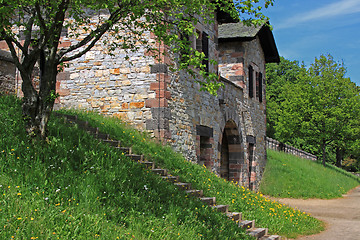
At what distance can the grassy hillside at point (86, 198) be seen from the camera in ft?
16.5

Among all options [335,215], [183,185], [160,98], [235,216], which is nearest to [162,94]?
[160,98]

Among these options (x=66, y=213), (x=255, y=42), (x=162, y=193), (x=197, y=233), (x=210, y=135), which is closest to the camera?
(x=66, y=213)

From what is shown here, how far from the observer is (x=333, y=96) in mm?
26719

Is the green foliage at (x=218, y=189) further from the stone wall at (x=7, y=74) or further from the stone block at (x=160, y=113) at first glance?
the stone wall at (x=7, y=74)

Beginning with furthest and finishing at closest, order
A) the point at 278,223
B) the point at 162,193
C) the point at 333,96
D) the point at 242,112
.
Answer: the point at 333,96 → the point at 242,112 → the point at 278,223 → the point at 162,193

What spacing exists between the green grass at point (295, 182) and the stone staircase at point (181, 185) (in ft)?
33.2

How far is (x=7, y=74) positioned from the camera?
492 inches

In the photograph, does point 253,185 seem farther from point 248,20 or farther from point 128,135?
point 248,20

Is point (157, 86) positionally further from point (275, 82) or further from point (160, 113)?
point (275, 82)

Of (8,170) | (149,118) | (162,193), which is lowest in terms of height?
(162,193)

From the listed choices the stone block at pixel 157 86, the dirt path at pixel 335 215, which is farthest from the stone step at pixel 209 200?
the stone block at pixel 157 86

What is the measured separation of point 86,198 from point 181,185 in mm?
3590

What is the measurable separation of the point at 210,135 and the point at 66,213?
9306 mm

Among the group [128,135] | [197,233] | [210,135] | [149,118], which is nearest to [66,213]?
[197,233]
